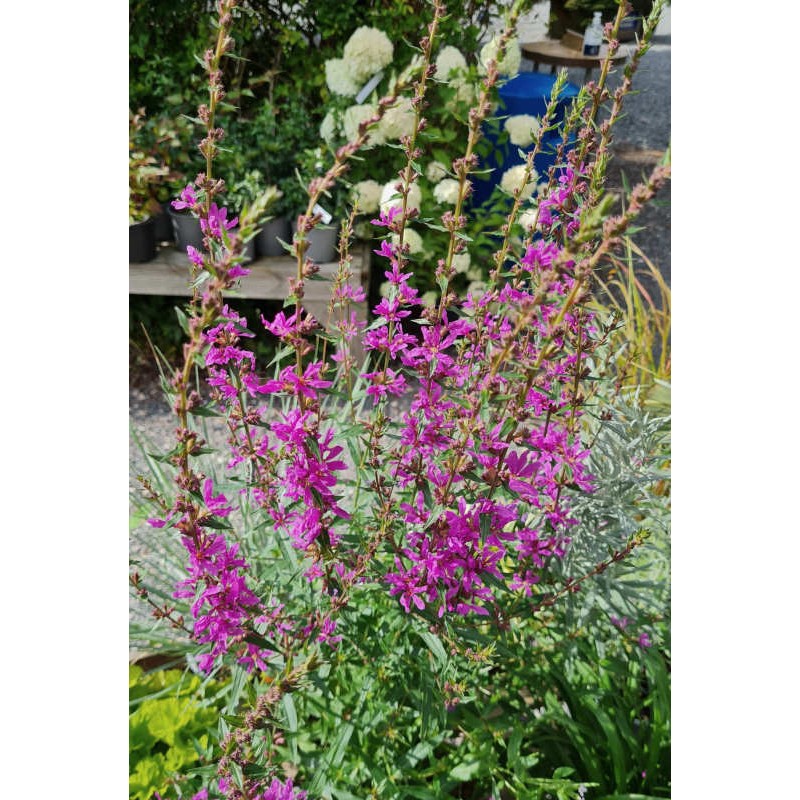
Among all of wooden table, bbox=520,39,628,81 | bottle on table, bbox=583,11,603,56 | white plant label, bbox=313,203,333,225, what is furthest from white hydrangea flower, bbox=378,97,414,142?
wooden table, bbox=520,39,628,81

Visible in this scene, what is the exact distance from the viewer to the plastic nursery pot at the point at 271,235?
372 cm

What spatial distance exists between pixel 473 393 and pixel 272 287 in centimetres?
252

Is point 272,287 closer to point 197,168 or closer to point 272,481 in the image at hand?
point 197,168

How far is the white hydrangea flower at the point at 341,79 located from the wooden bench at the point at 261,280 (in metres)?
0.74

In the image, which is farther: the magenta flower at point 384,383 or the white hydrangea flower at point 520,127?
the white hydrangea flower at point 520,127

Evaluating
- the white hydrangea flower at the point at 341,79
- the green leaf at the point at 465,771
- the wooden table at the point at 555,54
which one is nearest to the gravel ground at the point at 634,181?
the wooden table at the point at 555,54

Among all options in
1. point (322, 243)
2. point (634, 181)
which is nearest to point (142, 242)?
point (322, 243)

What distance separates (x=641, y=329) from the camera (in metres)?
3.01

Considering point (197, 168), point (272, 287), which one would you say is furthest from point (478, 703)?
point (197, 168)

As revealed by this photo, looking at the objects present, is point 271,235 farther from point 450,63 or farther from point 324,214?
point 324,214

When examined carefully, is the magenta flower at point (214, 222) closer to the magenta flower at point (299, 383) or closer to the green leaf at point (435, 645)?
the magenta flower at point (299, 383)

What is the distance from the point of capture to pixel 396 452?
129 centimetres

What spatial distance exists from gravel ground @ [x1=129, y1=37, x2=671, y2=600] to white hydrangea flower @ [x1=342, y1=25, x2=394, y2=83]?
1.13 metres

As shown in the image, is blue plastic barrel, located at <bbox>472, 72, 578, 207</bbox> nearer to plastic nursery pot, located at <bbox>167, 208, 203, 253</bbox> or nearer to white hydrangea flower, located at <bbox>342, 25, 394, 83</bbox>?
white hydrangea flower, located at <bbox>342, 25, 394, 83</bbox>
